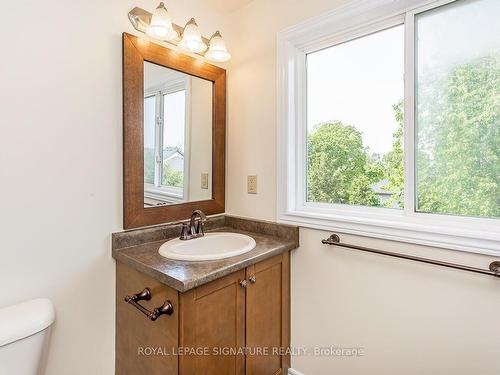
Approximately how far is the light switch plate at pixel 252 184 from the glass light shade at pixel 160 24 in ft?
2.96

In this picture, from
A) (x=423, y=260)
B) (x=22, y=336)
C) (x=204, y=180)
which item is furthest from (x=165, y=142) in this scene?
(x=423, y=260)

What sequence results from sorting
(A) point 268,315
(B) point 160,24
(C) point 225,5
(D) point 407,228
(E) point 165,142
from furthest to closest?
A: (C) point 225,5 → (E) point 165,142 → (A) point 268,315 → (B) point 160,24 → (D) point 407,228

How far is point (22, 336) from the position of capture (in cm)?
94

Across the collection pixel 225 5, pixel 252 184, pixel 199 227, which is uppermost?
pixel 225 5

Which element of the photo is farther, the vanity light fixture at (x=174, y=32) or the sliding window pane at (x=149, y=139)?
the sliding window pane at (x=149, y=139)

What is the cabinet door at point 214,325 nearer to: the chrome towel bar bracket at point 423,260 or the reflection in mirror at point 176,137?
the chrome towel bar bracket at point 423,260

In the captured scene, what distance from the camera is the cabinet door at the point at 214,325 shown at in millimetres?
1015

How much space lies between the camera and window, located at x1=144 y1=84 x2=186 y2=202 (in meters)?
1.43

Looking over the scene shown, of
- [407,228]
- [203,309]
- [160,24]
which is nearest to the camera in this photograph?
[203,309]

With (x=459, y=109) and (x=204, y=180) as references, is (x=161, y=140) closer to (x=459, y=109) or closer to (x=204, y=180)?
(x=204, y=180)

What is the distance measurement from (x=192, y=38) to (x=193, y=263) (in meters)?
1.16

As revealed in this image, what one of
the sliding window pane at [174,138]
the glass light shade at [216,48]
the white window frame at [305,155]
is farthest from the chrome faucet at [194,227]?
the glass light shade at [216,48]

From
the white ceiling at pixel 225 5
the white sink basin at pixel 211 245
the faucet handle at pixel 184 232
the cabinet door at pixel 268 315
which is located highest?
the white ceiling at pixel 225 5

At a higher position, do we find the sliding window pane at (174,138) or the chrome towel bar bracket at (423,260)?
the sliding window pane at (174,138)
